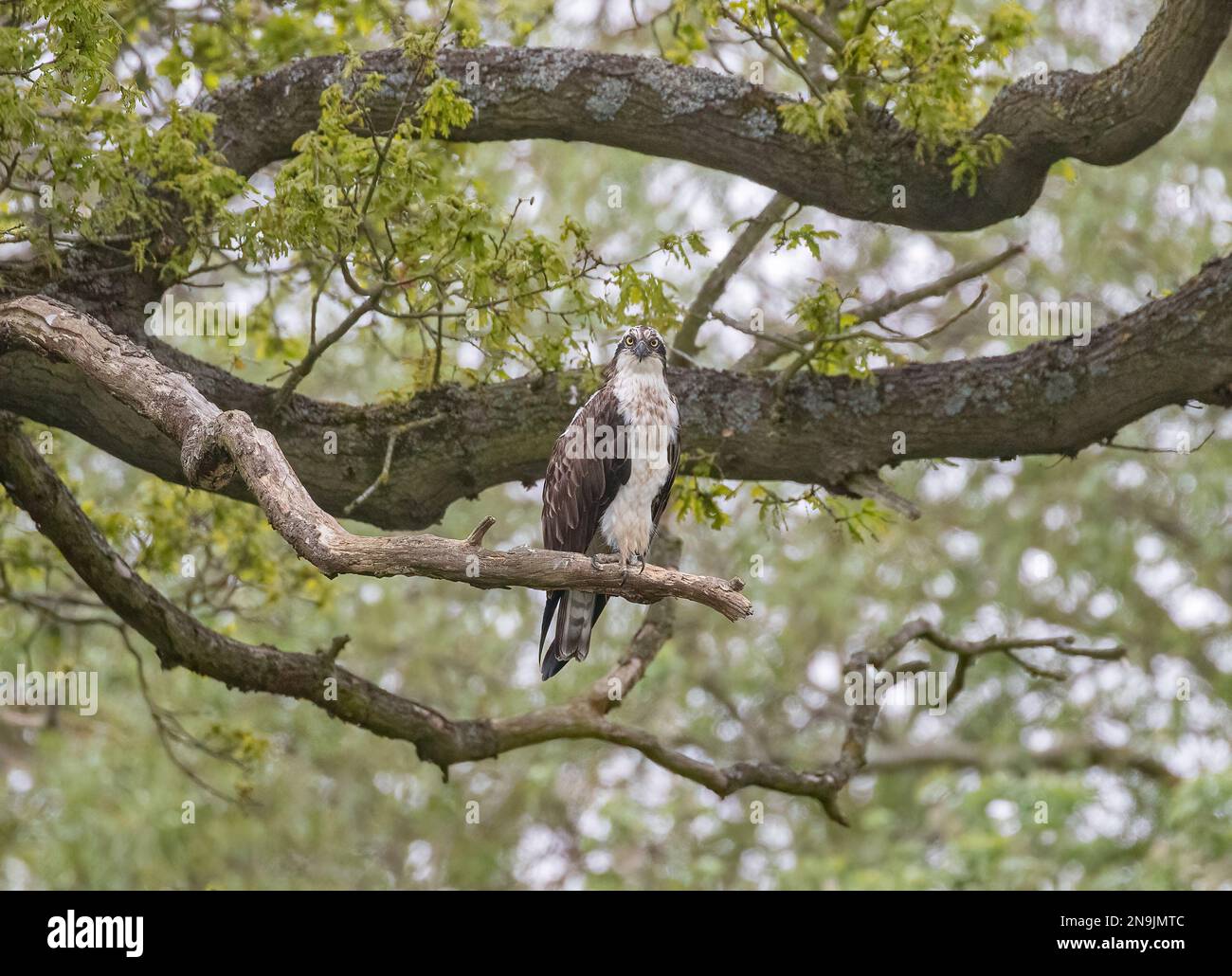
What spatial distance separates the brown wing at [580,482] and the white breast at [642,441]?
46 millimetres

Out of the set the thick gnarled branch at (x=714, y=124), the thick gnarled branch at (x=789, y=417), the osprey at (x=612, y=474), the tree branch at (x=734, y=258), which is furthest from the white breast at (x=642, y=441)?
the thick gnarled branch at (x=714, y=124)

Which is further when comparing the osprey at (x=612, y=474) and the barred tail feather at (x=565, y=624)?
the barred tail feather at (x=565, y=624)

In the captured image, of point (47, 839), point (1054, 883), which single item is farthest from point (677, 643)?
point (47, 839)

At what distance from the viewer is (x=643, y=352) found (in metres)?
6.46

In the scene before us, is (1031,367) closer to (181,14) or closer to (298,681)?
(298,681)

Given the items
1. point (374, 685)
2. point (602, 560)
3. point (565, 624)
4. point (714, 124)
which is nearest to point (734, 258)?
Answer: point (714, 124)

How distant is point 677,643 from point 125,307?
29.3 feet

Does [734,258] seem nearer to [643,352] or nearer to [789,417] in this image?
[643,352]

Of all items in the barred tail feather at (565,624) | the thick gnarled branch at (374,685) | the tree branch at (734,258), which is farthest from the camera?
the tree branch at (734,258)

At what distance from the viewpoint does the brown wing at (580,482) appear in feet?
20.8

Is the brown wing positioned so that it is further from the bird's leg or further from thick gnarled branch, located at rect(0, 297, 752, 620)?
thick gnarled branch, located at rect(0, 297, 752, 620)

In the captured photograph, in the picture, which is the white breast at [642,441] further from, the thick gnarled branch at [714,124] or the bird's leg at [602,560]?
the thick gnarled branch at [714,124]

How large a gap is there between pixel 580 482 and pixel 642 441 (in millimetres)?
337

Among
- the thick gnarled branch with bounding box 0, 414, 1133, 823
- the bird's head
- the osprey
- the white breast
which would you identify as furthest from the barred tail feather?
the bird's head
